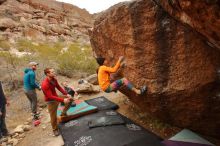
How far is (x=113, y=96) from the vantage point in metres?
9.03

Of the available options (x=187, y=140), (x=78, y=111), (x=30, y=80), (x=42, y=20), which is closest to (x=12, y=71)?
(x=30, y=80)

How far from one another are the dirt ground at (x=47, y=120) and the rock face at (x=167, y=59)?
59 cm

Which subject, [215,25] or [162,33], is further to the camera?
[162,33]

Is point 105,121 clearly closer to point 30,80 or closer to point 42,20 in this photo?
point 30,80

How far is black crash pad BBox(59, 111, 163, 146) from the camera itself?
208 inches

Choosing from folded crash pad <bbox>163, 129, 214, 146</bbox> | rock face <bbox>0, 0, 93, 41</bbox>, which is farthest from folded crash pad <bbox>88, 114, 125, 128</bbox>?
rock face <bbox>0, 0, 93, 41</bbox>

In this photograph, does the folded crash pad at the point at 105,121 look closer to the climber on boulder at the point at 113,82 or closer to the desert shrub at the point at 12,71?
the climber on boulder at the point at 113,82

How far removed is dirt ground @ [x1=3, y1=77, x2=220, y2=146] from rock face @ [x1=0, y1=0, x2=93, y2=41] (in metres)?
15.4

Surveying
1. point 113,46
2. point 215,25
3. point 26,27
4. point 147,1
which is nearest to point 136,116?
point 113,46

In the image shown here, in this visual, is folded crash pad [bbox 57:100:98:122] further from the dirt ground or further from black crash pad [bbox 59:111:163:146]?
the dirt ground

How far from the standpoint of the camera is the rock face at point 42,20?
25.1 m

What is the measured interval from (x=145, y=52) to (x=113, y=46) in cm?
105

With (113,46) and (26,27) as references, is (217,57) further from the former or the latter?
(26,27)

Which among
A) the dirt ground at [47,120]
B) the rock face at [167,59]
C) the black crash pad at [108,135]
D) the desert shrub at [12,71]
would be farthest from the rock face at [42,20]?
the rock face at [167,59]
